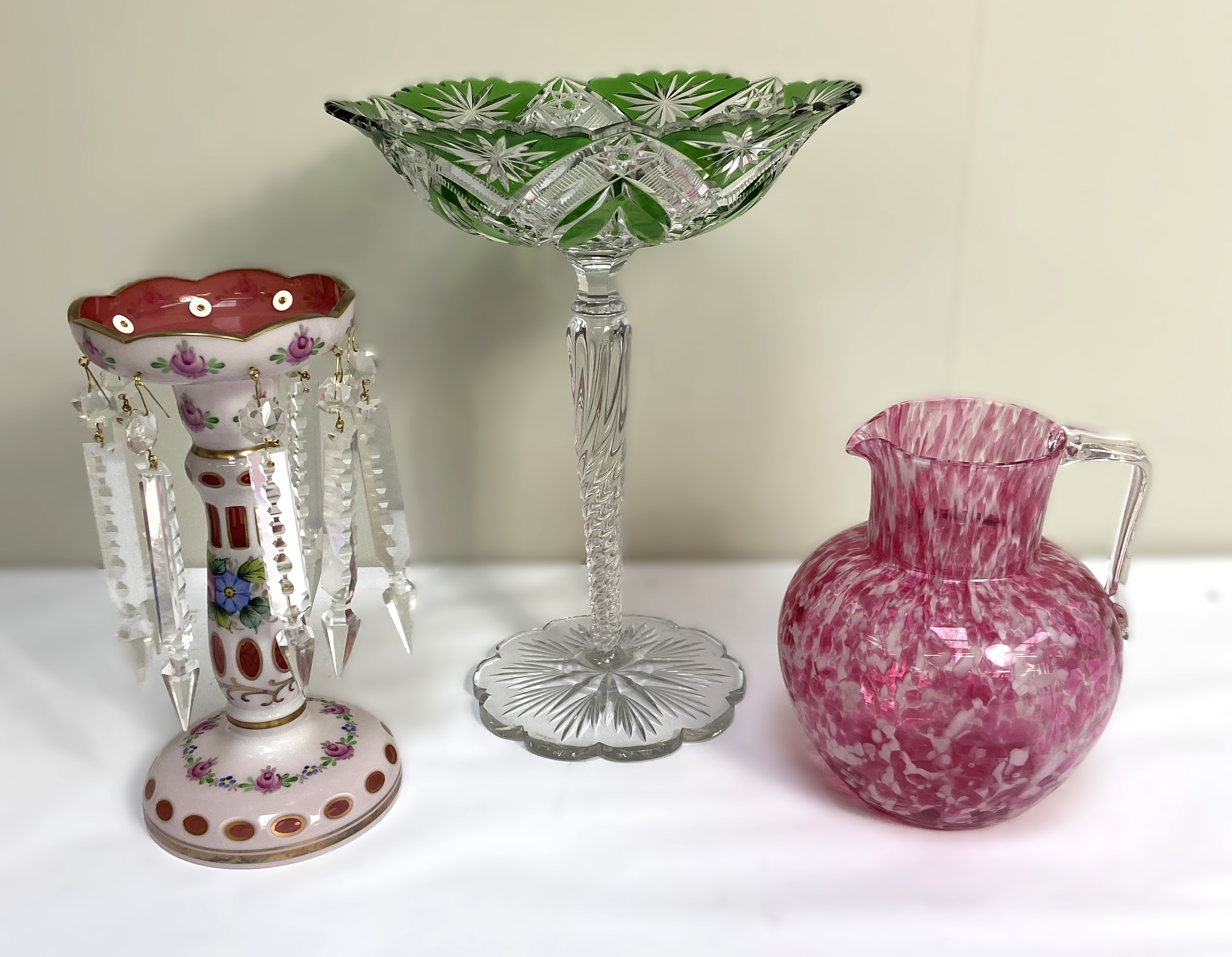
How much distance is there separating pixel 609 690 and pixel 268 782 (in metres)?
0.28

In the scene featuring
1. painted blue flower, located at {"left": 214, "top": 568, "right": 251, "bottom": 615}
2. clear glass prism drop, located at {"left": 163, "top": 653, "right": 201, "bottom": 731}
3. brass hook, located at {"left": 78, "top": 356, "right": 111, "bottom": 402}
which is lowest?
clear glass prism drop, located at {"left": 163, "top": 653, "right": 201, "bottom": 731}

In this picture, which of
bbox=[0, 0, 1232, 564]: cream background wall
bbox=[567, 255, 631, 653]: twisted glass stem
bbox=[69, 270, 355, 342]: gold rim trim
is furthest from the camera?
bbox=[0, 0, 1232, 564]: cream background wall

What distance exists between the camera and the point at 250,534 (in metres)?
0.68

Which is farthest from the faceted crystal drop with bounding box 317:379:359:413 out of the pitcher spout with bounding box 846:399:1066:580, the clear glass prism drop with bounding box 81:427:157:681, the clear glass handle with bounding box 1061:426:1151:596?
the clear glass handle with bounding box 1061:426:1151:596

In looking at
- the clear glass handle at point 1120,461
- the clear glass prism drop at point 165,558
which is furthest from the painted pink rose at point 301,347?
the clear glass handle at point 1120,461

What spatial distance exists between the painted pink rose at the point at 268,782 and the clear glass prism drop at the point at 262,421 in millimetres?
231

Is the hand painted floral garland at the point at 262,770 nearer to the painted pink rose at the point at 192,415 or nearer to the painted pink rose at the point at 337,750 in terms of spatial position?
the painted pink rose at the point at 337,750

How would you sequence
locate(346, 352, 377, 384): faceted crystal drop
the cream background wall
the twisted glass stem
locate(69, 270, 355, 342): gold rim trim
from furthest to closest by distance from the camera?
1. the cream background wall
2. the twisted glass stem
3. locate(346, 352, 377, 384): faceted crystal drop
4. locate(69, 270, 355, 342): gold rim trim

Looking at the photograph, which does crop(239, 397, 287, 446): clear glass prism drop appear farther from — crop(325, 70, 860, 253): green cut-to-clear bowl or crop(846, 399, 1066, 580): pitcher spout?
crop(846, 399, 1066, 580): pitcher spout

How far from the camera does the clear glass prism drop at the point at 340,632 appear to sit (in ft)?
2.24

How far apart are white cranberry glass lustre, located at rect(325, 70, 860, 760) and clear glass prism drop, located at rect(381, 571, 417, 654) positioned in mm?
140

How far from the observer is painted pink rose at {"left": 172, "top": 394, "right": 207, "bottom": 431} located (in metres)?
0.64

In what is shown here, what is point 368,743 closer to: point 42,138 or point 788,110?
point 788,110

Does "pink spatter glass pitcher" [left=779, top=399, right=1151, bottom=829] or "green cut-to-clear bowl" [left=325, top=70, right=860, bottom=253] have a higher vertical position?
"green cut-to-clear bowl" [left=325, top=70, right=860, bottom=253]
